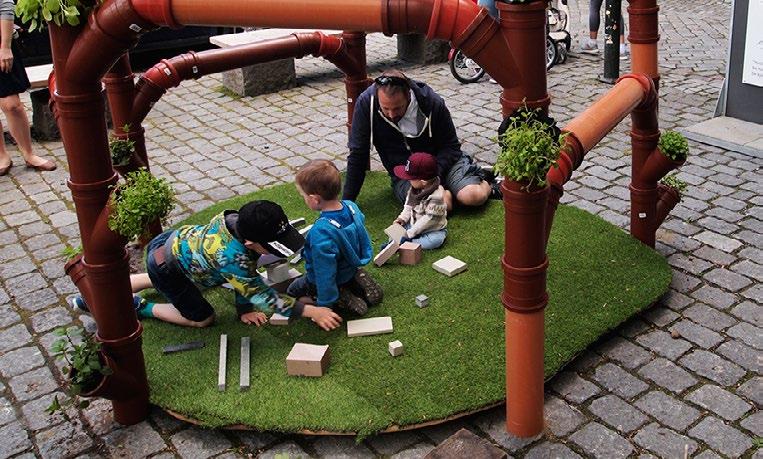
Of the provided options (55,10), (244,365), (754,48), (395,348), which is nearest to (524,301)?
(395,348)

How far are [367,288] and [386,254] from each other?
0.53 m

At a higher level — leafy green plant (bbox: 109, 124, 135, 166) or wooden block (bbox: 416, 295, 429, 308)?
leafy green plant (bbox: 109, 124, 135, 166)

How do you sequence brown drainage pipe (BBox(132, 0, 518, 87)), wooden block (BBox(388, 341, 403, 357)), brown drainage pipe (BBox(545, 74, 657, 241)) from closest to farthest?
brown drainage pipe (BBox(132, 0, 518, 87)) < brown drainage pipe (BBox(545, 74, 657, 241)) < wooden block (BBox(388, 341, 403, 357))

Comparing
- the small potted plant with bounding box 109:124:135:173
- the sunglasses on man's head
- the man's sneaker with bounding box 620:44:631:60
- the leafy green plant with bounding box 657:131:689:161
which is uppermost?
the sunglasses on man's head

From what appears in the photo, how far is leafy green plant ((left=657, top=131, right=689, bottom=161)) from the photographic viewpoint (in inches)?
211

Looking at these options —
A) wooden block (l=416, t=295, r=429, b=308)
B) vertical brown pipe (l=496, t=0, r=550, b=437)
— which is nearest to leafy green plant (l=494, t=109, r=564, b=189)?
vertical brown pipe (l=496, t=0, r=550, b=437)

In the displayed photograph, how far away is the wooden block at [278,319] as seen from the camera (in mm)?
4926

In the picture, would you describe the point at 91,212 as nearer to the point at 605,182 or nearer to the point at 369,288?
the point at 369,288

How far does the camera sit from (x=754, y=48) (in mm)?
8117

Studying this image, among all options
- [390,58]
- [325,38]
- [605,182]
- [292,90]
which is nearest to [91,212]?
[325,38]

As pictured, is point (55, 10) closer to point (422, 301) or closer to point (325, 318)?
point (325, 318)

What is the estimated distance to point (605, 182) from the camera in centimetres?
701

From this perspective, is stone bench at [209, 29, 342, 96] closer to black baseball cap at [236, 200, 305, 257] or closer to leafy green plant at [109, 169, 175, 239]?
black baseball cap at [236, 200, 305, 257]

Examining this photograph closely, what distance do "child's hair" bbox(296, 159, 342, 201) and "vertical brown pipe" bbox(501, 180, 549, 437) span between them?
4.49 ft
